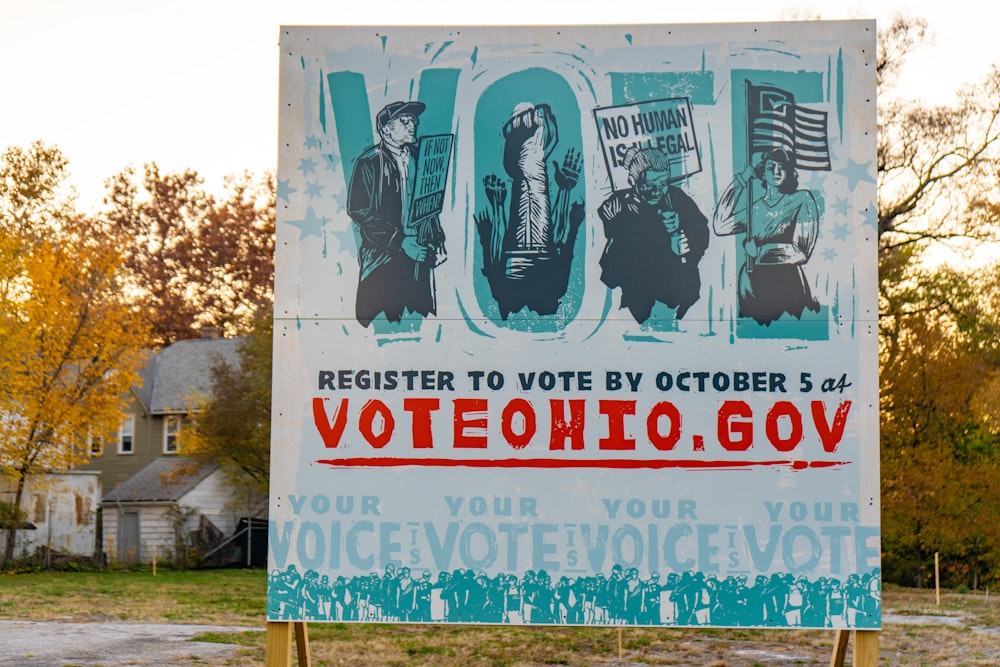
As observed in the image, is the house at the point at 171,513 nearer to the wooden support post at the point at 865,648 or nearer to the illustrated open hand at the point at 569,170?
the illustrated open hand at the point at 569,170

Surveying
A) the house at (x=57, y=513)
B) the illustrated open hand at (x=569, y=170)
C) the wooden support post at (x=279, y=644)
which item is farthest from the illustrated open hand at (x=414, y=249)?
the house at (x=57, y=513)

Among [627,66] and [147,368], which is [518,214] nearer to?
[627,66]

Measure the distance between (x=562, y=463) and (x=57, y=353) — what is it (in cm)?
2881

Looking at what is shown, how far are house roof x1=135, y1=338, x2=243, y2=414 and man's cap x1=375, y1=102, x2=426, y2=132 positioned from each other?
1307 inches

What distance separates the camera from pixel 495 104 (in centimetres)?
531

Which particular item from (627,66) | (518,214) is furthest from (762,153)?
(518,214)

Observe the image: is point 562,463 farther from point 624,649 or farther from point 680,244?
point 624,649

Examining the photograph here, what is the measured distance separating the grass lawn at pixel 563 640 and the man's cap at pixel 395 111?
6.16 metres

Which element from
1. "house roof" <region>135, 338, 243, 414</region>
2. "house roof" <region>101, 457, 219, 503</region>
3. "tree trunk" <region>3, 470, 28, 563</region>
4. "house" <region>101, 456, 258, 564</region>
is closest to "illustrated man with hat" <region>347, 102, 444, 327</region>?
"tree trunk" <region>3, 470, 28, 563</region>

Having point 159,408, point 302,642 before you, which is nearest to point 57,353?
point 159,408

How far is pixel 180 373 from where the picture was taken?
128ft

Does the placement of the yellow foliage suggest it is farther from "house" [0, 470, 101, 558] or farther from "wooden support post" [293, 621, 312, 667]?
"wooden support post" [293, 621, 312, 667]

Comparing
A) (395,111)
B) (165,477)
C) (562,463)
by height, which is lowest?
(165,477)

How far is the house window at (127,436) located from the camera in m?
39.8
